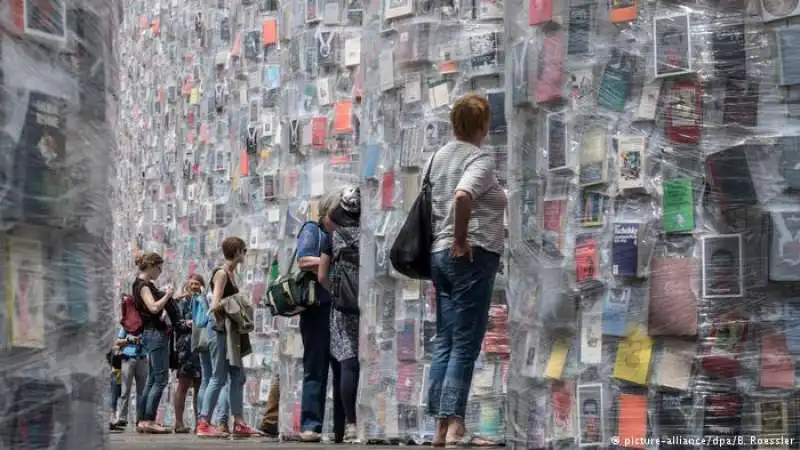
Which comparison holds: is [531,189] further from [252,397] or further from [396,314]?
[252,397]

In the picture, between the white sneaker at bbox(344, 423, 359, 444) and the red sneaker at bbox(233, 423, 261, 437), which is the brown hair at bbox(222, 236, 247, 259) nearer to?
the red sneaker at bbox(233, 423, 261, 437)

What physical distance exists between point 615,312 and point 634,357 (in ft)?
0.67

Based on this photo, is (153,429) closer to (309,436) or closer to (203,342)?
(203,342)

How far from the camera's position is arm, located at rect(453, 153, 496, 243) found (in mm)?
7312

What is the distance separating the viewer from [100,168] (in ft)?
16.4

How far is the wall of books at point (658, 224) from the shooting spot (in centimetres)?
615

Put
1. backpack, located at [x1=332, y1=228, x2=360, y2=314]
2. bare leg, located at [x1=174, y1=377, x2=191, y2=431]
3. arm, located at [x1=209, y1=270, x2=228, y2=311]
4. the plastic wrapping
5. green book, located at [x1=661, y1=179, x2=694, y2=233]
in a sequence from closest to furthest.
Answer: green book, located at [x1=661, y1=179, x2=694, y2=233], backpack, located at [x1=332, y1=228, x2=360, y2=314], arm, located at [x1=209, y1=270, x2=228, y2=311], the plastic wrapping, bare leg, located at [x1=174, y1=377, x2=191, y2=431]

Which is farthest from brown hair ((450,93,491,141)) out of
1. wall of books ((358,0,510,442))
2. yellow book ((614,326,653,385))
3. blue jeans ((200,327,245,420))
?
blue jeans ((200,327,245,420))

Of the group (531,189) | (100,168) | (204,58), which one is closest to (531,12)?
(531,189)

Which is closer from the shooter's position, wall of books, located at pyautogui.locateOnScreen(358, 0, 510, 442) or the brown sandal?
wall of books, located at pyautogui.locateOnScreen(358, 0, 510, 442)

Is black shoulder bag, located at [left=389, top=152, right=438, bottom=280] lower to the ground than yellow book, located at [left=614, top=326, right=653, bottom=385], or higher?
higher

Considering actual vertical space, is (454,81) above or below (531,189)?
above

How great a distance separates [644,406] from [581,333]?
0.45 metres

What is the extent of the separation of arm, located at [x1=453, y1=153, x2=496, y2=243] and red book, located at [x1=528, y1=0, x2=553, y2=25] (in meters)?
0.73
